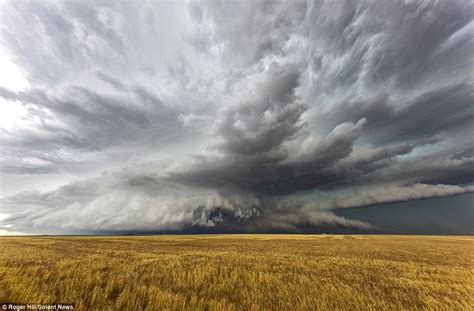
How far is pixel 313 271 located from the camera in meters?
16.2

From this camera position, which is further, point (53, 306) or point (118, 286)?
point (118, 286)

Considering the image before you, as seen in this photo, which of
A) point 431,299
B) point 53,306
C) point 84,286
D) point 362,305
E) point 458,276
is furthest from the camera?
point 458,276

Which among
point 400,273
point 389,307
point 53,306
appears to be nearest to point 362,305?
point 389,307

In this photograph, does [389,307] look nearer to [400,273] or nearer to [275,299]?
[275,299]

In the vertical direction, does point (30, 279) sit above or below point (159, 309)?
above

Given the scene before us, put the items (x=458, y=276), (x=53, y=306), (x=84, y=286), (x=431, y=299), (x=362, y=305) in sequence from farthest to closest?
(x=458, y=276)
(x=84, y=286)
(x=431, y=299)
(x=362, y=305)
(x=53, y=306)

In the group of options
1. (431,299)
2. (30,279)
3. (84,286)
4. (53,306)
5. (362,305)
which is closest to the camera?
(53,306)

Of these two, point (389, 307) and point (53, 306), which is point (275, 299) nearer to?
point (389, 307)

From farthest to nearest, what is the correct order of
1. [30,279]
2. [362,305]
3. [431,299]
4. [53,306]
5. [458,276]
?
1. [458,276]
2. [30,279]
3. [431,299]
4. [362,305]
5. [53,306]

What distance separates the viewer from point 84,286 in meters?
11.4

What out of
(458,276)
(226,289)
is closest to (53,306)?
(226,289)

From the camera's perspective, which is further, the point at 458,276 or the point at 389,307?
the point at 458,276

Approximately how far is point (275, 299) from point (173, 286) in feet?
17.3

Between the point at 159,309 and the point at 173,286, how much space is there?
3.13 meters
